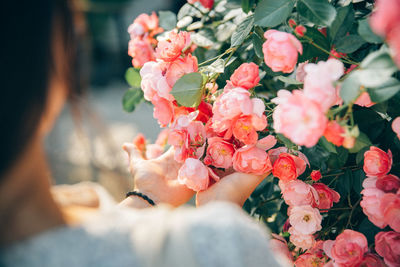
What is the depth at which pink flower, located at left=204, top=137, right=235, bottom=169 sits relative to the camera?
0.84 meters

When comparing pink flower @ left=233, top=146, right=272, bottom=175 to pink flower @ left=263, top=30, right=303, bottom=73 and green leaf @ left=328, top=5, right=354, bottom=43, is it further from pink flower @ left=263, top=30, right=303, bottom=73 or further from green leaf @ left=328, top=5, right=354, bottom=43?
green leaf @ left=328, top=5, right=354, bottom=43

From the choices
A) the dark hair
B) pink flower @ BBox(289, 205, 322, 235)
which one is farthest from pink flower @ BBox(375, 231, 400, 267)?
the dark hair

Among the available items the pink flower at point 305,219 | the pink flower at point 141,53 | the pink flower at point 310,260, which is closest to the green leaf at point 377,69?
the pink flower at point 305,219

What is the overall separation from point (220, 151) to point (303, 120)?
10.4 inches

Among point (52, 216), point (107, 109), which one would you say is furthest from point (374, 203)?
point (107, 109)

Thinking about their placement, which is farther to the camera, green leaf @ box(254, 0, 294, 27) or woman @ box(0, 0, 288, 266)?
green leaf @ box(254, 0, 294, 27)

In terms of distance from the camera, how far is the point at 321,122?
0.61 meters

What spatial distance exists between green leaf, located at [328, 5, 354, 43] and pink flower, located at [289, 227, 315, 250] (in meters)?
0.45

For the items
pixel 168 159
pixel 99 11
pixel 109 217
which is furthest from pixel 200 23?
pixel 99 11

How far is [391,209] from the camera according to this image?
746 millimetres

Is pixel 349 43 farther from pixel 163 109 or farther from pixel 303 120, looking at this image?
pixel 163 109

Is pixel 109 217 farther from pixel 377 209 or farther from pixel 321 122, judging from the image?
pixel 377 209

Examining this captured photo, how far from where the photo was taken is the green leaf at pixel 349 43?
788 mm

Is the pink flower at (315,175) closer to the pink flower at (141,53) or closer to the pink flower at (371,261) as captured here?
the pink flower at (371,261)
